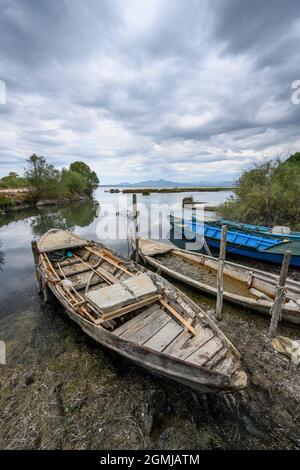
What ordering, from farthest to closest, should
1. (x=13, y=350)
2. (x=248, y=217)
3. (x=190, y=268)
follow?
1. (x=248, y=217)
2. (x=190, y=268)
3. (x=13, y=350)

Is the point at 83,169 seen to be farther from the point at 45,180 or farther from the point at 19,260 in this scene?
the point at 19,260

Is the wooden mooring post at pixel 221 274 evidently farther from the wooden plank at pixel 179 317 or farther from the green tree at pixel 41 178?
the green tree at pixel 41 178

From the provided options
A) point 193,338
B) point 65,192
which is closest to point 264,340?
point 193,338

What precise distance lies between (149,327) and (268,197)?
54.1 feet

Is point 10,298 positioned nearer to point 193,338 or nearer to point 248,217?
point 193,338

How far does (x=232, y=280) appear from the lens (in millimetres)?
9484

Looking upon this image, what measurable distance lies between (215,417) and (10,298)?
9.40 m

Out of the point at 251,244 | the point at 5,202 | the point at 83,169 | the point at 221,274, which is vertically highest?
the point at 83,169

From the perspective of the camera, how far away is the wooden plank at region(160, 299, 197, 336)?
17.9 ft

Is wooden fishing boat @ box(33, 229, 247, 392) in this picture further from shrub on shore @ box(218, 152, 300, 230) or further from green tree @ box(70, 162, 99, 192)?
green tree @ box(70, 162, 99, 192)

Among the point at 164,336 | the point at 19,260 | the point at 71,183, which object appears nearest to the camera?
the point at 164,336

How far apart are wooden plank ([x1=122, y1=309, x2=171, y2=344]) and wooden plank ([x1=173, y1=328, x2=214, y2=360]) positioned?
35.4 inches

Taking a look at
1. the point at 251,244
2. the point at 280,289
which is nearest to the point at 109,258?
the point at 280,289

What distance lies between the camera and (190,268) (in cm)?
1126
